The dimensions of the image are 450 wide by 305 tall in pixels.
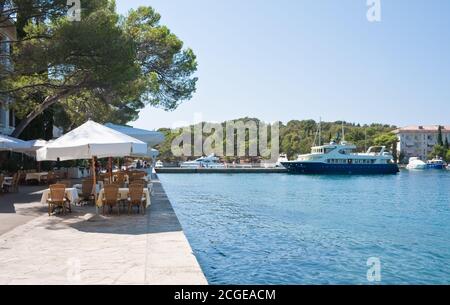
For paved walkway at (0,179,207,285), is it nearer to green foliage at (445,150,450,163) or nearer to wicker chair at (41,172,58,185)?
wicker chair at (41,172,58,185)

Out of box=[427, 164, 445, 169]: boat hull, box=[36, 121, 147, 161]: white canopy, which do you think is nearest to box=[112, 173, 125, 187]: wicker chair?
box=[36, 121, 147, 161]: white canopy

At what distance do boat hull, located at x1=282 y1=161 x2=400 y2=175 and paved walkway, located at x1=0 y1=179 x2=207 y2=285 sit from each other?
5576 centimetres

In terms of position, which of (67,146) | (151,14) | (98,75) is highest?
(151,14)

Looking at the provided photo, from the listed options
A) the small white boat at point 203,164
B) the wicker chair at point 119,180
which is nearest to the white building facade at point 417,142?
the small white boat at point 203,164

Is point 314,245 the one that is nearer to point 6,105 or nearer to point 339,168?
point 6,105

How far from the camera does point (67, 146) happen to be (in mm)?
10664

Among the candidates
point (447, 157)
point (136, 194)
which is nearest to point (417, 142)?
point (447, 157)

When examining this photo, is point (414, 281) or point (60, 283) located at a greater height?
point (60, 283)

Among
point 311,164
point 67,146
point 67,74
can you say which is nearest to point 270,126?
point 311,164

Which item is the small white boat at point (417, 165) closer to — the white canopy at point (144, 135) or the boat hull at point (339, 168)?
the boat hull at point (339, 168)

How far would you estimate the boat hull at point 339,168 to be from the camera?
213 ft

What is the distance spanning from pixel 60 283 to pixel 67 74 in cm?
1575
